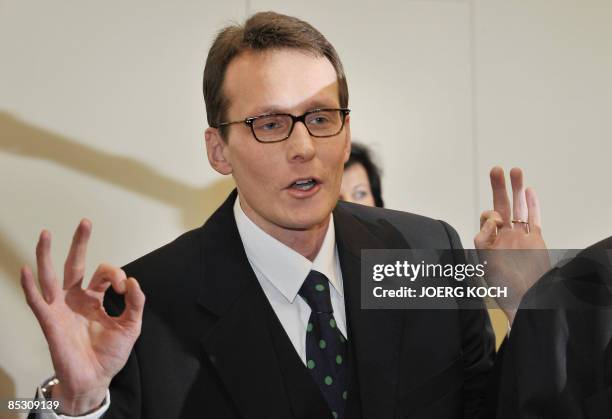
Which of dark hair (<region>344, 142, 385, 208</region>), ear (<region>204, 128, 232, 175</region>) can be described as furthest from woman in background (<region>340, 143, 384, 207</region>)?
ear (<region>204, 128, 232, 175</region>)

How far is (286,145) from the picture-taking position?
135 cm

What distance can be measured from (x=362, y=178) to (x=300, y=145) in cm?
129

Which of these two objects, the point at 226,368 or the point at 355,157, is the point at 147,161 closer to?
the point at 355,157

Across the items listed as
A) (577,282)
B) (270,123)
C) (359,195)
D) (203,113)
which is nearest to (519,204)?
(577,282)

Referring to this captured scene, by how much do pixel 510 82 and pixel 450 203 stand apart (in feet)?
1.42

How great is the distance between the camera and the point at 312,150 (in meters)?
1.34

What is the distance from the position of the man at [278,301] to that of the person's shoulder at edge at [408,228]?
8cm

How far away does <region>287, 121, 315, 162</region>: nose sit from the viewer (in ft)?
4.37

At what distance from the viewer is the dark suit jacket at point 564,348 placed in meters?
1.17

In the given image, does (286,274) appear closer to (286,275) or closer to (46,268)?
(286,275)

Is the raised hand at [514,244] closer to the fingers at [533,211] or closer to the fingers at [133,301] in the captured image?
the fingers at [533,211]

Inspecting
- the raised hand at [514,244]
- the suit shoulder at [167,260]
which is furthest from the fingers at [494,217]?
the suit shoulder at [167,260]

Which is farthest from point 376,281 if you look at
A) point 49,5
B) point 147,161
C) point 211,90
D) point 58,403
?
point 49,5

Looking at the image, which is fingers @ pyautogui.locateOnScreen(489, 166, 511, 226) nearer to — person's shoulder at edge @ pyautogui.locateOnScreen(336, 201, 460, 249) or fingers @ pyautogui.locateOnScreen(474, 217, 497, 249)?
fingers @ pyautogui.locateOnScreen(474, 217, 497, 249)
